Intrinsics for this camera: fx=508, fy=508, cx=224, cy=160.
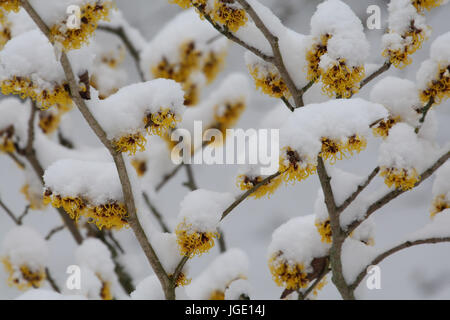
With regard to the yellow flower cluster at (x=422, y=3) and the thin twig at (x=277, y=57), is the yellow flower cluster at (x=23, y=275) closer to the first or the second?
the thin twig at (x=277, y=57)

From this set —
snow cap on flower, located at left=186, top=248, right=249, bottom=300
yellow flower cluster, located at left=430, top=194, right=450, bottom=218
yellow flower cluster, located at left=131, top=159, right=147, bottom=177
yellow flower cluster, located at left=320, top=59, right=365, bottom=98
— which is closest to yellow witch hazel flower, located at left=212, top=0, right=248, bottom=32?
yellow flower cluster, located at left=320, top=59, right=365, bottom=98

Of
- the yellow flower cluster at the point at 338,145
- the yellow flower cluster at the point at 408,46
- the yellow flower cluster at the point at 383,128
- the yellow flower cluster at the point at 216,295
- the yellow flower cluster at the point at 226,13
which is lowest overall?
the yellow flower cluster at the point at 338,145

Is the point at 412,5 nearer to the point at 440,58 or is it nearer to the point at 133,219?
the point at 440,58

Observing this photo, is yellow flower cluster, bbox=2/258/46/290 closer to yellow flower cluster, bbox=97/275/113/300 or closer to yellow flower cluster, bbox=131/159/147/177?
yellow flower cluster, bbox=97/275/113/300

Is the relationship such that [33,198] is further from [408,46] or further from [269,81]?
[408,46]

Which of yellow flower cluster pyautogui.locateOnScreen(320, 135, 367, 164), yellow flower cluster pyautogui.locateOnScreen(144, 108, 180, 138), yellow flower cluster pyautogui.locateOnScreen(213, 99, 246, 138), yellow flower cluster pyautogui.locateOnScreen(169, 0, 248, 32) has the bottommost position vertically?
yellow flower cluster pyautogui.locateOnScreen(320, 135, 367, 164)

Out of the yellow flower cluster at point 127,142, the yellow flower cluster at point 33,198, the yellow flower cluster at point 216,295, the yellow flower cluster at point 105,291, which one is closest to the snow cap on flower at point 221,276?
the yellow flower cluster at point 216,295

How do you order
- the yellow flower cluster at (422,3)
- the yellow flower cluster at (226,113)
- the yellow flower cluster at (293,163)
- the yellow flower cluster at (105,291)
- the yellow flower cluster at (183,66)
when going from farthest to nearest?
the yellow flower cluster at (226,113) < the yellow flower cluster at (183,66) < the yellow flower cluster at (105,291) < the yellow flower cluster at (422,3) < the yellow flower cluster at (293,163)
